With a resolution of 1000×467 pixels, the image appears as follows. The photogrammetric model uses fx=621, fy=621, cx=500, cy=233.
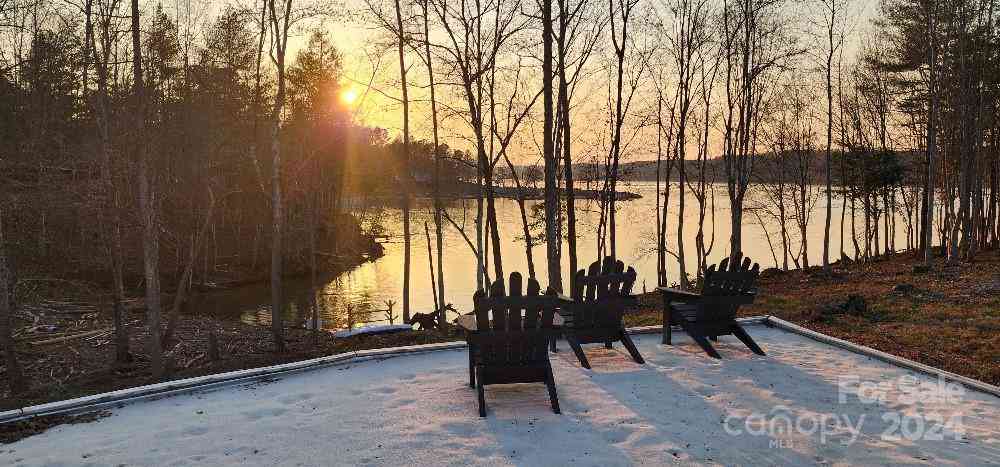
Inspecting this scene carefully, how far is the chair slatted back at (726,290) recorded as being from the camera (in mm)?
6215

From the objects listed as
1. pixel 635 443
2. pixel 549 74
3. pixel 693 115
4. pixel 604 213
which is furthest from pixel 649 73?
pixel 635 443

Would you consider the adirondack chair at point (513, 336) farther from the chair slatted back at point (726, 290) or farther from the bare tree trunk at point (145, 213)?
the bare tree trunk at point (145, 213)

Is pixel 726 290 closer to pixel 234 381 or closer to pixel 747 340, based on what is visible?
pixel 747 340

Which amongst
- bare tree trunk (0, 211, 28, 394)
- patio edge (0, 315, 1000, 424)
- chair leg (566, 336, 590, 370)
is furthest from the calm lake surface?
chair leg (566, 336, 590, 370)

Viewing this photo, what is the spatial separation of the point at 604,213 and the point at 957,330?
14038 millimetres

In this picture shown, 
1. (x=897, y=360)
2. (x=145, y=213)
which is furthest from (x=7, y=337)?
(x=897, y=360)

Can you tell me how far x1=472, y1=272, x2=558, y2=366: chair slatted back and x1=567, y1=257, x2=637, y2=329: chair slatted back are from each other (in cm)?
113

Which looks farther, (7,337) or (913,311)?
(913,311)

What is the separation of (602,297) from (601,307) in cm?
10

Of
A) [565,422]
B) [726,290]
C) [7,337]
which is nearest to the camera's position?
[565,422]

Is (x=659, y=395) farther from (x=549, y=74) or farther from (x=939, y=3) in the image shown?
(x=939, y=3)

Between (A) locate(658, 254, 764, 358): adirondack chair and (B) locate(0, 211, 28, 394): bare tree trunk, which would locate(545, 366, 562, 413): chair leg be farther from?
(B) locate(0, 211, 28, 394): bare tree trunk

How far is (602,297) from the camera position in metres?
5.95

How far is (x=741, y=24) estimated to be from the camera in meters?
18.1
